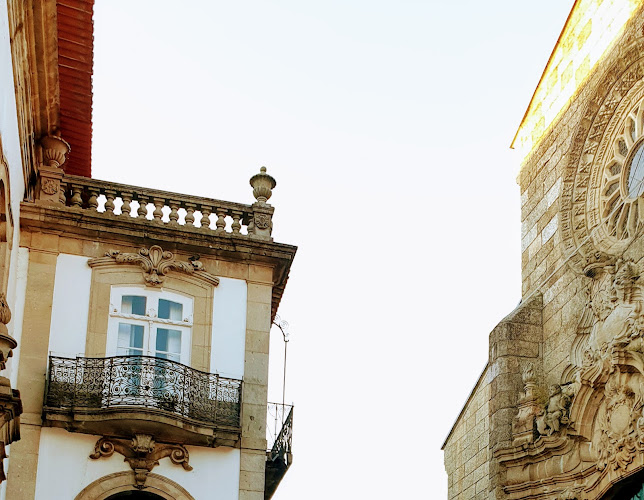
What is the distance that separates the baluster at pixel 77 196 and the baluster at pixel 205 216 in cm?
149

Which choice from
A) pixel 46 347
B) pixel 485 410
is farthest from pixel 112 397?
pixel 485 410

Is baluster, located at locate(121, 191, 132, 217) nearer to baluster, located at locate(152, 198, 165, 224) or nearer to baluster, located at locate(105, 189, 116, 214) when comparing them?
baluster, located at locate(105, 189, 116, 214)

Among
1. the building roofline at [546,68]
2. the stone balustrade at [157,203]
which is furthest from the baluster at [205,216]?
the building roofline at [546,68]

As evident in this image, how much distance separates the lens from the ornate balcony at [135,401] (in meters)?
12.7

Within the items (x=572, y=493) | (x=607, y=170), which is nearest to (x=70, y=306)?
(x=572, y=493)

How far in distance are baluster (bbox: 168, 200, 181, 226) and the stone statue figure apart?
496cm

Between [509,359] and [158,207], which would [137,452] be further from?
[509,359]

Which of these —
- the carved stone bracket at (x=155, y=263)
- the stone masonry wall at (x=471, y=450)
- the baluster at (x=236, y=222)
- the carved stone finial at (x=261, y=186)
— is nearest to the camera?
the carved stone bracket at (x=155, y=263)

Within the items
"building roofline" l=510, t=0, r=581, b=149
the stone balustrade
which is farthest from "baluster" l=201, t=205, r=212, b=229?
"building roofline" l=510, t=0, r=581, b=149

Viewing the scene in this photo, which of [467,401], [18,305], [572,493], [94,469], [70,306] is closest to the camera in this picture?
[572,493]

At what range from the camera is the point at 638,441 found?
1166 centimetres

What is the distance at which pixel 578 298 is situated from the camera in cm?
1362

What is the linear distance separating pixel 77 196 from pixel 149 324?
1.83 m

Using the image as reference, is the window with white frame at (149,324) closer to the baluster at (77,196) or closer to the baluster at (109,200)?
the baluster at (109,200)
